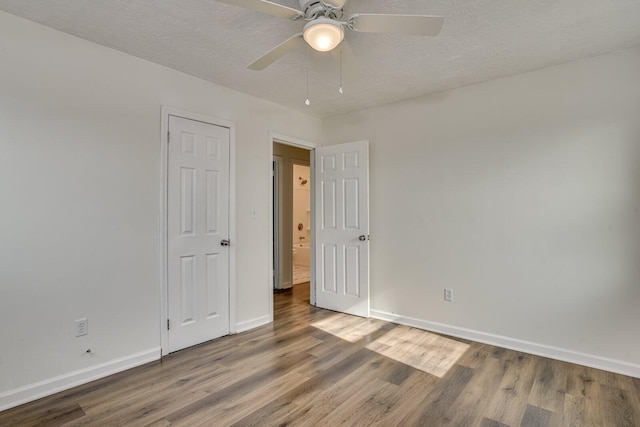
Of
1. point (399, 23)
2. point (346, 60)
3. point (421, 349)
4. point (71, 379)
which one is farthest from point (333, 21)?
point (71, 379)

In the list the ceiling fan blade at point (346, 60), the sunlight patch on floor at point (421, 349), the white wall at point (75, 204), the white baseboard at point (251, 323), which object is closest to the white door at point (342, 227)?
the sunlight patch on floor at point (421, 349)

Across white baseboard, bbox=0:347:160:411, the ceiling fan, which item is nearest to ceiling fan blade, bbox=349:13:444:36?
the ceiling fan

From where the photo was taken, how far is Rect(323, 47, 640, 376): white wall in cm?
254

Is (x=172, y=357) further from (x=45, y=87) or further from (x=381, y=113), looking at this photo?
(x=381, y=113)

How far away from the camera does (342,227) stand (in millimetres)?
4055

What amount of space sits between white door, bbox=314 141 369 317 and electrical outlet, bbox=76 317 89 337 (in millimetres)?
2586

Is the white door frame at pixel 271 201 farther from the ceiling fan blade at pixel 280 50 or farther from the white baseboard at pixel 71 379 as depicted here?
the ceiling fan blade at pixel 280 50

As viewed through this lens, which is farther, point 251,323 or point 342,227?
point 342,227

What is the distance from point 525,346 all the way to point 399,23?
2905 millimetres

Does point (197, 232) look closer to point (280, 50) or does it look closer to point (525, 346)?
point (280, 50)

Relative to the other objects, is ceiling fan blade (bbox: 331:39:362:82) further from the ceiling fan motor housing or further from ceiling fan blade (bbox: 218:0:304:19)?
ceiling fan blade (bbox: 218:0:304:19)

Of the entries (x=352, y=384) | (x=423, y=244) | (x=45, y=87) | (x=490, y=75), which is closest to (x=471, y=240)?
(x=423, y=244)

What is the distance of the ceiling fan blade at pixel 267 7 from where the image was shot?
1541mm

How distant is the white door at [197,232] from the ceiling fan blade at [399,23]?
1926 millimetres
